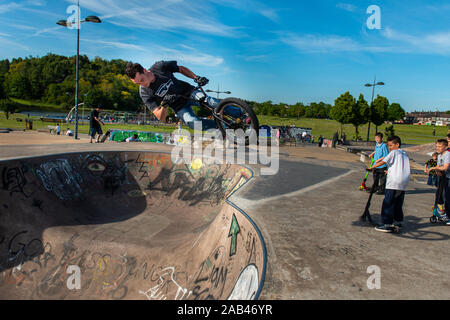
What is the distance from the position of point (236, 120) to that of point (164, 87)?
8.88 feet

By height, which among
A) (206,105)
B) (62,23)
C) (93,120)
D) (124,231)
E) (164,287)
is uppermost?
(62,23)

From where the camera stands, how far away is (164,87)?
8.91 m

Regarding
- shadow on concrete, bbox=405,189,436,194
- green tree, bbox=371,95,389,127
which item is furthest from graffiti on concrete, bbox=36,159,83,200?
green tree, bbox=371,95,389,127

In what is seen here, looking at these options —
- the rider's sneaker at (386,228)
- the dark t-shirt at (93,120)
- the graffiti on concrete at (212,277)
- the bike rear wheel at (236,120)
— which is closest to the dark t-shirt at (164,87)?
the bike rear wheel at (236,120)

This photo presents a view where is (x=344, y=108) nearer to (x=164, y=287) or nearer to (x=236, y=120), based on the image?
(x=236, y=120)

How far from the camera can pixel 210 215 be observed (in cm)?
775

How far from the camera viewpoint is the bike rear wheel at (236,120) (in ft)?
25.2

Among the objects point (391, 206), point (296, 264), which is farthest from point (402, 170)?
point (296, 264)

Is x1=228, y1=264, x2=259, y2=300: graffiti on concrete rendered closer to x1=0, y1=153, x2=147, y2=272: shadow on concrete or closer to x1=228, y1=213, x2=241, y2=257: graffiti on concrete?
x1=228, y1=213, x2=241, y2=257: graffiti on concrete

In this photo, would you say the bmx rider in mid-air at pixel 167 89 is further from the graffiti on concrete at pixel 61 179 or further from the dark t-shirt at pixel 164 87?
the graffiti on concrete at pixel 61 179

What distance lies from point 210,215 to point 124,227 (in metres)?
2.40

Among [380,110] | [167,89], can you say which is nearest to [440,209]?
[167,89]

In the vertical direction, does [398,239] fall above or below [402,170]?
below
